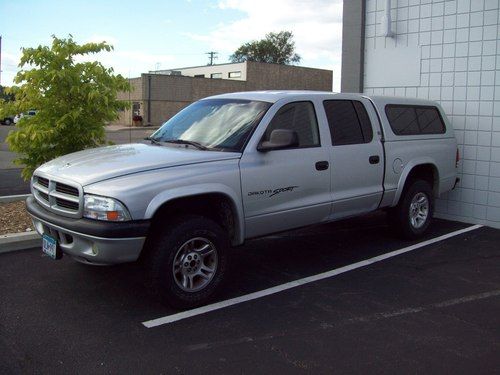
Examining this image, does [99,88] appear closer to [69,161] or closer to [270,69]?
[69,161]

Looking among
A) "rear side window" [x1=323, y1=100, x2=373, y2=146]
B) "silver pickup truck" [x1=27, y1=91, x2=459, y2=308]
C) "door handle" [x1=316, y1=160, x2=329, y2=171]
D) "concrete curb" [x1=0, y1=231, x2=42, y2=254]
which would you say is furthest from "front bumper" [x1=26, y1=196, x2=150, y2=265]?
"rear side window" [x1=323, y1=100, x2=373, y2=146]

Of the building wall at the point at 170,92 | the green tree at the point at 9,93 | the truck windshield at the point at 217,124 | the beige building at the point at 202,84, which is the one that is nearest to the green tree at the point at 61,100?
the green tree at the point at 9,93

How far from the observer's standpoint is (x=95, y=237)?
13.2ft

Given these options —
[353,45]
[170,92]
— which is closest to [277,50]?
[170,92]

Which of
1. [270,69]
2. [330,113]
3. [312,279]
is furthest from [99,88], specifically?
[270,69]

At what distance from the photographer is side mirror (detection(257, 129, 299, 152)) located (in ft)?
15.6

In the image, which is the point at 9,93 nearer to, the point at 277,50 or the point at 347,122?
the point at 347,122

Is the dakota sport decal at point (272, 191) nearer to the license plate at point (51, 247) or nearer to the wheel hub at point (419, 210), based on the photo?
the license plate at point (51, 247)

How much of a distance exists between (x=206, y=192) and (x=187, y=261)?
61 cm

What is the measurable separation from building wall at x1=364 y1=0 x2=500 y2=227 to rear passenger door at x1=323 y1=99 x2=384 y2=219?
8.03 feet

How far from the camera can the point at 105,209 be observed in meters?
4.04

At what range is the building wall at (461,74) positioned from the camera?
7617 millimetres

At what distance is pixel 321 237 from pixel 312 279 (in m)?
1.79

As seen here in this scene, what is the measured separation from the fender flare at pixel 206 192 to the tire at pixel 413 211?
2.72 m
